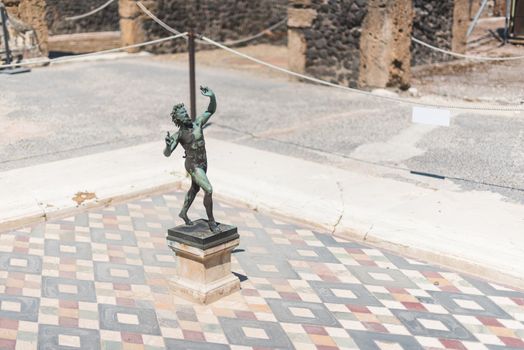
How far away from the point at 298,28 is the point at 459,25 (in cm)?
333

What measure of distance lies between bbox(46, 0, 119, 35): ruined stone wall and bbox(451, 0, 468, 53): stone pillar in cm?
1000

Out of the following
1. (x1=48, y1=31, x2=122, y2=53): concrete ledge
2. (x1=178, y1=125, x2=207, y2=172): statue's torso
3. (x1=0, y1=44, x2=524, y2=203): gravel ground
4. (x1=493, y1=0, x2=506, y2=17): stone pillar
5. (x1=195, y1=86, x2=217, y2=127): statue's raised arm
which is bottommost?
(x1=48, y1=31, x2=122, y2=53): concrete ledge

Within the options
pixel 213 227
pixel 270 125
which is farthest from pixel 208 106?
pixel 270 125

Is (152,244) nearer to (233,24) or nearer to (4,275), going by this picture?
(4,275)

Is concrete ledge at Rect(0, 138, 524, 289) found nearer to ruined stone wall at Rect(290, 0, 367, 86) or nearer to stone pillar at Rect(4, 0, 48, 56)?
ruined stone wall at Rect(290, 0, 367, 86)

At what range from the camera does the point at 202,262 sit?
13.4ft

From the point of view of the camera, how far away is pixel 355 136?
7824 millimetres

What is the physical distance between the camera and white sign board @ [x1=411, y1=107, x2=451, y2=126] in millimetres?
5996

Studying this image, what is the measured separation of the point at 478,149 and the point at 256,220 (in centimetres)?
297

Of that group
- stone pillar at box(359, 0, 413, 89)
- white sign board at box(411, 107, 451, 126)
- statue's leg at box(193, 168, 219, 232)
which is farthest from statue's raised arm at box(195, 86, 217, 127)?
stone pillar at box(359, 0, 413, 89)

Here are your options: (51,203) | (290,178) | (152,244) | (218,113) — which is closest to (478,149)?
(290,178)

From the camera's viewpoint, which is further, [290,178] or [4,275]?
[290,178]

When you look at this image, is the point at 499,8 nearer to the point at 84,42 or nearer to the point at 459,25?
the point at 459,25

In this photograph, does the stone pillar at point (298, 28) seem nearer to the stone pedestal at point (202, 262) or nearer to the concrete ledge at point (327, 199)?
the concrete ledge at point (327, 199)
